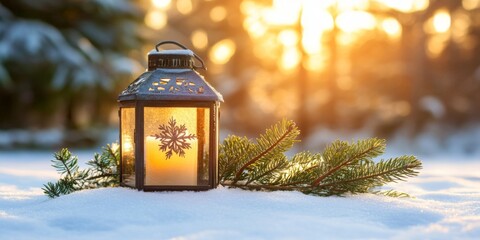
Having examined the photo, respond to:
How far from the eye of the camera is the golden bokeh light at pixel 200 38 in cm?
2130

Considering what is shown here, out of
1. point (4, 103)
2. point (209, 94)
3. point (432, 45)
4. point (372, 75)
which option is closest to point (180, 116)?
point (209, 94)

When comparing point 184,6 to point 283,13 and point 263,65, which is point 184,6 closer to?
point 263,65

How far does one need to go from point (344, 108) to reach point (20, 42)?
29.9 ft

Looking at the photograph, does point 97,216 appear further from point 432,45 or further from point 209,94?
point 432,45

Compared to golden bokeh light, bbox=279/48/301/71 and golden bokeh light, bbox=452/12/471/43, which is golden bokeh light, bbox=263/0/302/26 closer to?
golden bokeh light, bbox=279/48/301/71

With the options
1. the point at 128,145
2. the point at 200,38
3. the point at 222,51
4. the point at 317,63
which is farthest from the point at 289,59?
the point at 128,145

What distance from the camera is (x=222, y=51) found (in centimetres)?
2330

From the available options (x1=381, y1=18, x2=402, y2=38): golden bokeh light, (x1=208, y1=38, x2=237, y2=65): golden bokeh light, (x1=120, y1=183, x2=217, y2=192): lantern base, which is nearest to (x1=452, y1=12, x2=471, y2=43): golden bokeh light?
(x1=381, y1=18, x2=402, y2=38): golden bokeh light

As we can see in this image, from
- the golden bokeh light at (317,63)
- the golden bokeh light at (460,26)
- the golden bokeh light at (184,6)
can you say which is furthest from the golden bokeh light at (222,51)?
the golden bokeh light at (460,26)

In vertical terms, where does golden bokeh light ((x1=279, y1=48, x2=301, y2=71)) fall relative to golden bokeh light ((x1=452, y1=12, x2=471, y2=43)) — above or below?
below

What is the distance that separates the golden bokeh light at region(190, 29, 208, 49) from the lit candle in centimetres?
1773

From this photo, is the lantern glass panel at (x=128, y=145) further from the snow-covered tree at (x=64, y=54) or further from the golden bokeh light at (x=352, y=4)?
the golden bokeh light at (x=352, y=4)

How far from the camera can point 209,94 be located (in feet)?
11.2

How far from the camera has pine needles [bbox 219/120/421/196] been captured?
3426 millimetres
